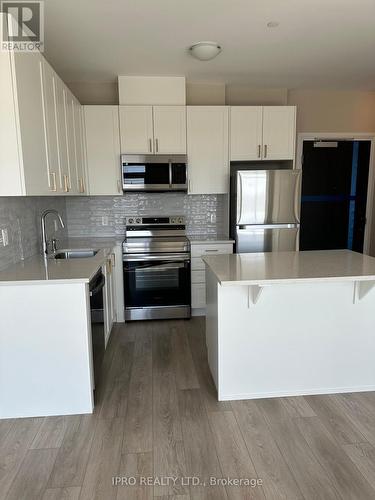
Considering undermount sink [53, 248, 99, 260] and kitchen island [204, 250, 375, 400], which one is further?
undermount sink [53, 248, 99, 260]

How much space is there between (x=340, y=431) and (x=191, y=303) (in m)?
2.05

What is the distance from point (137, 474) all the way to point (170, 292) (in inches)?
82.4

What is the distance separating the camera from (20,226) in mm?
2662

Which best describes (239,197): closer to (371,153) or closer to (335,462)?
(371,153)

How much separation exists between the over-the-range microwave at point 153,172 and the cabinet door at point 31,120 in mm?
1373

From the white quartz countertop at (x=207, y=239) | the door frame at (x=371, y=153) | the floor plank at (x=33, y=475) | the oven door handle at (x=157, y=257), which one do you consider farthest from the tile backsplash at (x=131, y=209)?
the floor plank at (x=33, y=475)

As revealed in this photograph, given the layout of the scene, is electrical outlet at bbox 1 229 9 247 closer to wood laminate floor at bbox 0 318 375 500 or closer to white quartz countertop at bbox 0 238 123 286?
white quartz countertop at bbox 0 238 123 286

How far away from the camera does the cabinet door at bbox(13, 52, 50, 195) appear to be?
1.91 meters

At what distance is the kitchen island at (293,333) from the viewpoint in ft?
7.29

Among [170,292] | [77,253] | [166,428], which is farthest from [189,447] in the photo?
[77,253]

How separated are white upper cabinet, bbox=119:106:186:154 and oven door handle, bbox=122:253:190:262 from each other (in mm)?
1137

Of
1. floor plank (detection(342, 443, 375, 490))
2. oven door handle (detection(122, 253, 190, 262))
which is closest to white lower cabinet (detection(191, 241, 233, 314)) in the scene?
oven door handle (detection(122, 253, 190, 262))

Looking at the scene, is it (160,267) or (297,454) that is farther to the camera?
(160,267)

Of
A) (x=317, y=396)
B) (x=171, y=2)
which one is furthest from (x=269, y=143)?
(x=317, y=396)
